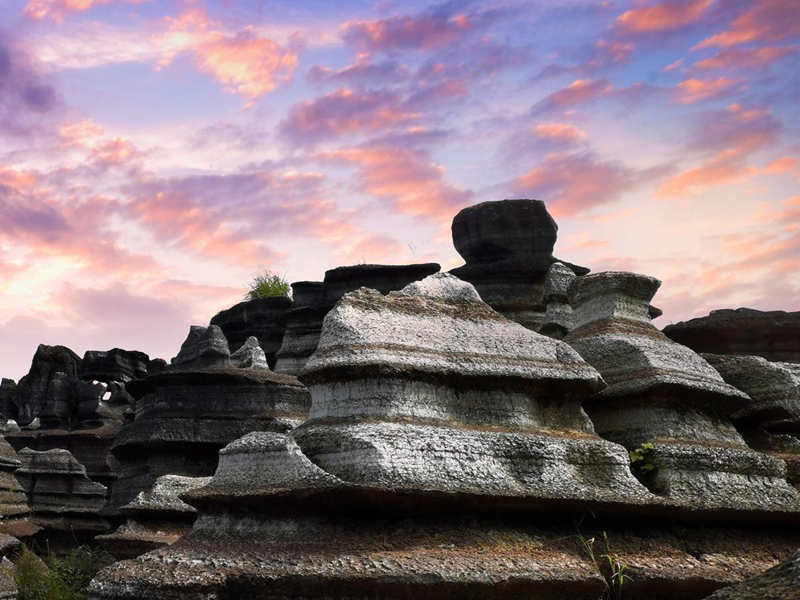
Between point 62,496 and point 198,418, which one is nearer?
point 198,418

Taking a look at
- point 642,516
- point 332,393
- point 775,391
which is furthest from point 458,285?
point 775,391

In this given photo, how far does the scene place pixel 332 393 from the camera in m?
7.70

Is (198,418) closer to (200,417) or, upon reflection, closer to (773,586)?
(200,417)

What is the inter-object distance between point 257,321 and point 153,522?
11.0 m

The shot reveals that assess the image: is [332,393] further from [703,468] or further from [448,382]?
[703,468]

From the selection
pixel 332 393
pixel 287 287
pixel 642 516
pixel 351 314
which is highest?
pixel 287 287

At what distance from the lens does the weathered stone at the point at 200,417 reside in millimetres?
13664

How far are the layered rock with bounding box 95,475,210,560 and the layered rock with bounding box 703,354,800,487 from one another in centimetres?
621

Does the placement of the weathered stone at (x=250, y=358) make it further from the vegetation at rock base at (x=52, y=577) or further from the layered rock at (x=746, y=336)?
the layered rock at (x=746, y=336)

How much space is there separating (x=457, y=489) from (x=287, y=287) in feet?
67.0

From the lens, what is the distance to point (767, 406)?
10.4 meters

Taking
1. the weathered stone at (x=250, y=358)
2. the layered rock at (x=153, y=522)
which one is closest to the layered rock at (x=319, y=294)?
the weathered stone at (x=250, y=358)

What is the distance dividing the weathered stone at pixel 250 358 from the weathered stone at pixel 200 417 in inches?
38.8

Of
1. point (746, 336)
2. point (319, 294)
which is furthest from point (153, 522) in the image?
point (319, 294)
